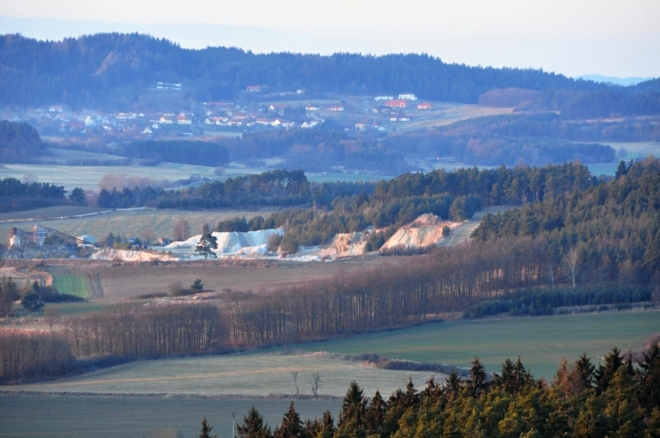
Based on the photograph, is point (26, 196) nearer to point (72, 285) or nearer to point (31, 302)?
point (72, 285)

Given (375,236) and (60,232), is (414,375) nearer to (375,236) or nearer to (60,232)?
(375,236)

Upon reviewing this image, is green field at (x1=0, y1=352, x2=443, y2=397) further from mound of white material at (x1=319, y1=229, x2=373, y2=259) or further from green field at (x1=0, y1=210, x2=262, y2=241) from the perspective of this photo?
green field at (x1=0, y1=210, x2=262, y2=241)

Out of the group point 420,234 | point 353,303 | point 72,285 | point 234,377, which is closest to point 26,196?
point 420,234

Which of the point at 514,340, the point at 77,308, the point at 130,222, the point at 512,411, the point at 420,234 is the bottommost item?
the point at 514,340

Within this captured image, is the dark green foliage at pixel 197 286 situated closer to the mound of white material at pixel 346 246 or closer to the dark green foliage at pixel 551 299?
the dark green foliage at pixel 551 299

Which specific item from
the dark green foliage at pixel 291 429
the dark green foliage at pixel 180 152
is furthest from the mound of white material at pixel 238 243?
A: the dark green foliage at pixel 180 152

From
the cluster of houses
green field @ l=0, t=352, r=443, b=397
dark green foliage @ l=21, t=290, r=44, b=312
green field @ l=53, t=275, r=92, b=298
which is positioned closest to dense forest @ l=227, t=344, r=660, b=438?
green field @ l=0, t=352, r=443, b=397

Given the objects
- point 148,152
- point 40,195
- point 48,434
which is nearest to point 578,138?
point 148,152
